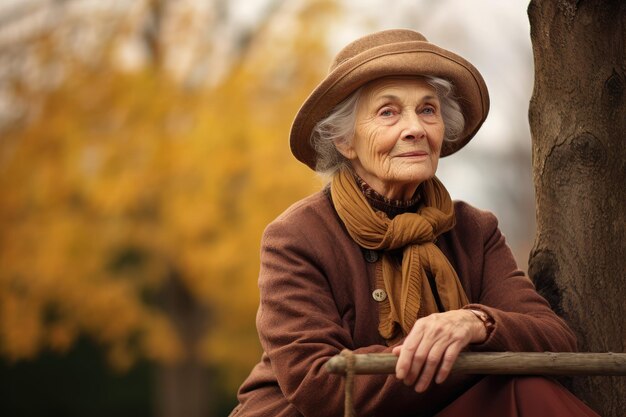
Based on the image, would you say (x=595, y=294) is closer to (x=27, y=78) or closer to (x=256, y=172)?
(x=256, y=172)

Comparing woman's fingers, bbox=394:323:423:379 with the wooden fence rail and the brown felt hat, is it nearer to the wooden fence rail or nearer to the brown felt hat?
the wooden fence rail

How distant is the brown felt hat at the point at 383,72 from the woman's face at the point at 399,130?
0.05 m

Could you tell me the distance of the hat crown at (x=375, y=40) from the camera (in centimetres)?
317

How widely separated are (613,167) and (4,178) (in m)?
8.04

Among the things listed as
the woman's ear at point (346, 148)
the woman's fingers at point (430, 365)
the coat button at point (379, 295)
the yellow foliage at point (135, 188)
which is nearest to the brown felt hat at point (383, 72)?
the woman's ear at point (346, 148)

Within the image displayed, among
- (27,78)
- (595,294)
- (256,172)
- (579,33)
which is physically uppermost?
(27,78)

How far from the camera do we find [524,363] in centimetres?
264

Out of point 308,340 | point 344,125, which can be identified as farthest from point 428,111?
point 308,340

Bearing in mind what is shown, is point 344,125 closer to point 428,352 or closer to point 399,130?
point 399,130

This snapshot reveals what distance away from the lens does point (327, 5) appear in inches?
453

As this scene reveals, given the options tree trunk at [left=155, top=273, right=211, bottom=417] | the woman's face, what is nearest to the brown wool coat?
the woman's face

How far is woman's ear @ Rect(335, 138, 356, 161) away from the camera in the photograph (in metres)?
3.25

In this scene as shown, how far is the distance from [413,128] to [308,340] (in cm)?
70

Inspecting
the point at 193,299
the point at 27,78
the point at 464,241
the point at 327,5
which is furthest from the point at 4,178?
the point at 464,241
